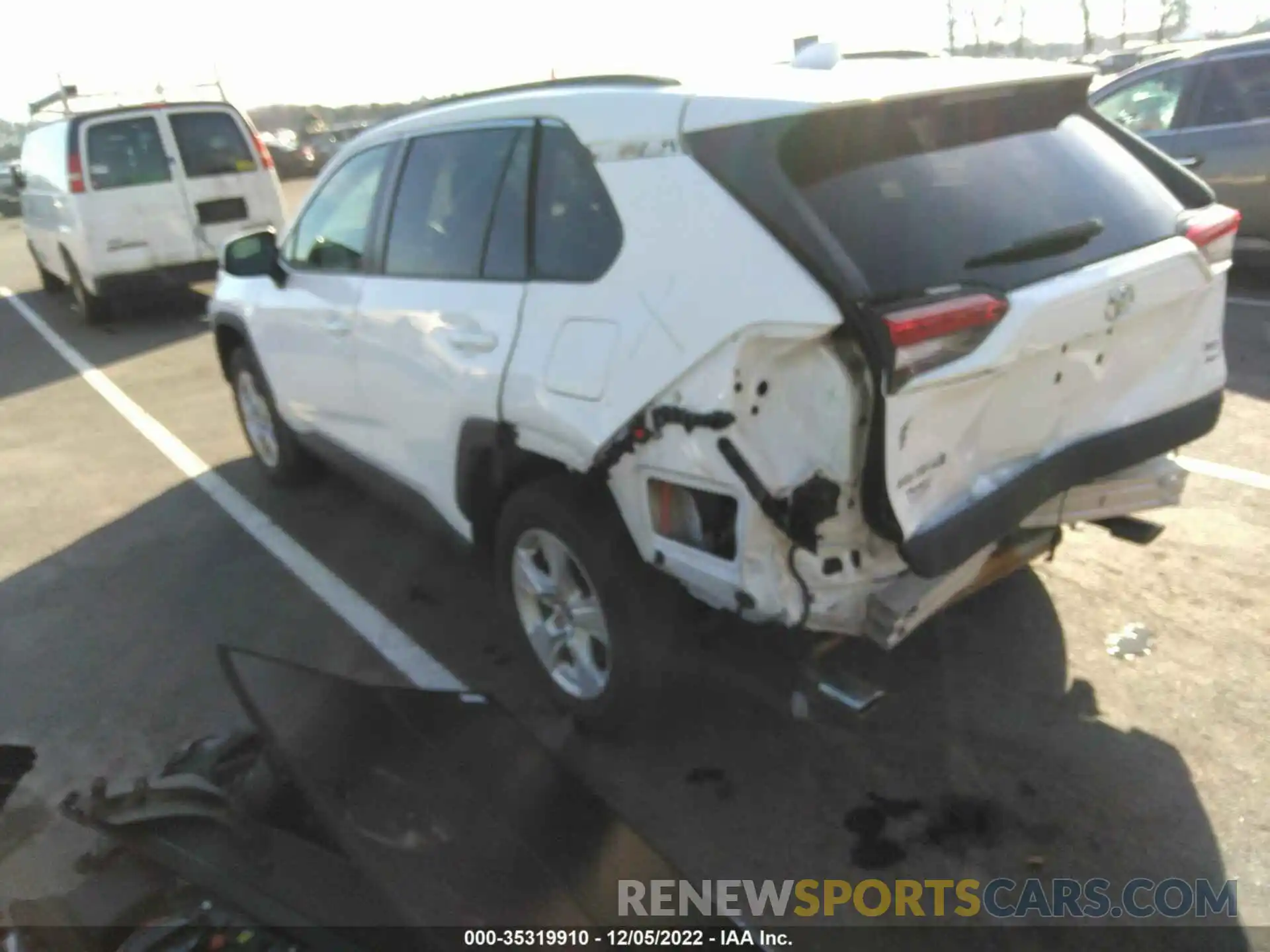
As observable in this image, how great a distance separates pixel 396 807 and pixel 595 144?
6.23 ft

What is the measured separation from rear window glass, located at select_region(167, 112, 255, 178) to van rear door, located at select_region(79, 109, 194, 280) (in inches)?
6.3

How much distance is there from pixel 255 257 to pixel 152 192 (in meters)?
7.17

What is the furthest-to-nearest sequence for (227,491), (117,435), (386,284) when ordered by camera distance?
(117,435)
(227,491)
(386,284)

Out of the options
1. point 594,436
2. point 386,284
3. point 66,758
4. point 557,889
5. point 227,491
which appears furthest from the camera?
point 227,491

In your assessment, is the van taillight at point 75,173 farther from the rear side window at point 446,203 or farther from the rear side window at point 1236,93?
the rear side window at point 1236,93

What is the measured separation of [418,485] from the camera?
4.16 m

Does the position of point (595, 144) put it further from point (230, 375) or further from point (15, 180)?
point (15, 180)

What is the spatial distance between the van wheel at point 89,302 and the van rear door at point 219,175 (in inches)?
50.0

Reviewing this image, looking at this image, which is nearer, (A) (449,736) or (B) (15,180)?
(A) (449,736)

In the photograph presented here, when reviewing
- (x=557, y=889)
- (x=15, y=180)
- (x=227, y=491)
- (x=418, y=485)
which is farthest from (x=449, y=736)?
(x=15, y=180)

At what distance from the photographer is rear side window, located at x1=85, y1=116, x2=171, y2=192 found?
36.2 ft

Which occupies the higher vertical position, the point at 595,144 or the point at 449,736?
the point at 595,144

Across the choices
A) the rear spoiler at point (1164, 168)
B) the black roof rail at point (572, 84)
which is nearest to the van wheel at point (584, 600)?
the black roof rail at point (572, 84)

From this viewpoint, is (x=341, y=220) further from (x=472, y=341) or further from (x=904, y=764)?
(x=904, y=764)
